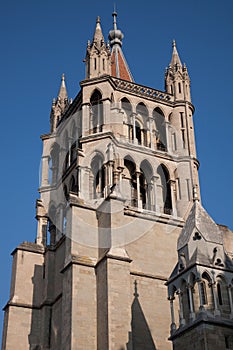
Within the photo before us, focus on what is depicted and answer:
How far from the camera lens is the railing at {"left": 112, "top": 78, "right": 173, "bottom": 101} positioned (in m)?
30.1

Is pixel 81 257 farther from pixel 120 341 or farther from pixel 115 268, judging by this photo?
pixel 120 341

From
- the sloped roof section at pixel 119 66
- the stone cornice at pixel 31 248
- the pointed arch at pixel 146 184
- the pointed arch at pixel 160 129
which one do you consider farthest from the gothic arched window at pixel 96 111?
the stone cornice at pixel 31 248

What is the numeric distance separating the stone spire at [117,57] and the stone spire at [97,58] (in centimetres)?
281

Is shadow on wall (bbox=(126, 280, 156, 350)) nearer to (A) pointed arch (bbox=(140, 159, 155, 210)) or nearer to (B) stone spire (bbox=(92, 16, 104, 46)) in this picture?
(A) pointed arch (bbox=(140, 159, 155, 210))

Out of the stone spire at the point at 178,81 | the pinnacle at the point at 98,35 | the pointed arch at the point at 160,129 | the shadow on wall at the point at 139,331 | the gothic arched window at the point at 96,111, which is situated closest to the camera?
the shadow on wall at the point at 139,331

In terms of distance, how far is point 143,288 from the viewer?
23219 mm

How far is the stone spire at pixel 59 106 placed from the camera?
32.7m

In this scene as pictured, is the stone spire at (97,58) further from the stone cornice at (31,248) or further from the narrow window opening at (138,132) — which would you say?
the stone cornice at (31,248)

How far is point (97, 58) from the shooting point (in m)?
30.2

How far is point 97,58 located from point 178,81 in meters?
4.34

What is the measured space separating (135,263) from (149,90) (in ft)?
33.6

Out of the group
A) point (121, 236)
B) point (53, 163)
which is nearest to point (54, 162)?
point (53, 163)

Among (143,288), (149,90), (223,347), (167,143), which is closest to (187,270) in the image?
(223,347)

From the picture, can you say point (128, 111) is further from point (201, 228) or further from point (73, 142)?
point (201, 228)
